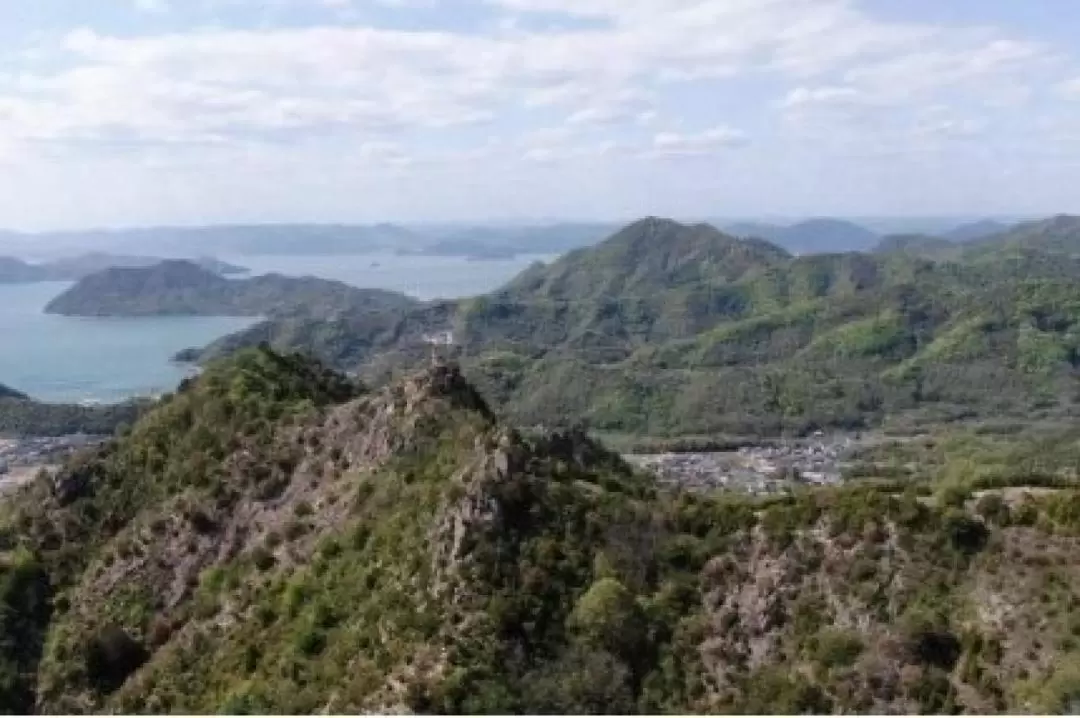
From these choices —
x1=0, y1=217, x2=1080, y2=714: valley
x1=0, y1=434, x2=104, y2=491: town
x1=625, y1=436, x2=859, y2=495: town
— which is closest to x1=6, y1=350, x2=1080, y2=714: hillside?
x1=0, y1=217, x2=1080, y2=714: valley

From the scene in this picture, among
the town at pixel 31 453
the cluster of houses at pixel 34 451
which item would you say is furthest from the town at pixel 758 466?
the cluster of houses at pixel 34 451

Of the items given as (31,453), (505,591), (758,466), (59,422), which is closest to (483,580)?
(505,591)

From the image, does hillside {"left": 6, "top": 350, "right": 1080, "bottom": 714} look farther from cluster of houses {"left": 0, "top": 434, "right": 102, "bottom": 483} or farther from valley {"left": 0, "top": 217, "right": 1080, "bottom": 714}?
cluster of houses {"left": 0, "top": 434, "right": 102, "bottom": 483}

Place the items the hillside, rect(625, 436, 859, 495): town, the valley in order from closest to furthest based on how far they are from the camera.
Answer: the hillside < the valley < rect(625, 436, 859, 495): town

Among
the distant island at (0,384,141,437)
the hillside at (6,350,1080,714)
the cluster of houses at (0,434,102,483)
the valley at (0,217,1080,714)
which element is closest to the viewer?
the hillside at (6,350,1080,714)

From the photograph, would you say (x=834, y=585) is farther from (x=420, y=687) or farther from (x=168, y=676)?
(x=168, y=676)

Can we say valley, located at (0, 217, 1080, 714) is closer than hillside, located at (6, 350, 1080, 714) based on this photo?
No

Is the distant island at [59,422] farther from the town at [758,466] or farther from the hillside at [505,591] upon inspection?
the hillside at [505,591]

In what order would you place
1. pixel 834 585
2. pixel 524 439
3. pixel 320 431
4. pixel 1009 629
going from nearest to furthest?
pixel 1009 629
pixel 834 585
pixel 524 439
pixel 320 431

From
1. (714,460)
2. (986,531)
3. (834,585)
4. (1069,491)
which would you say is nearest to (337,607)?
(834,585)
